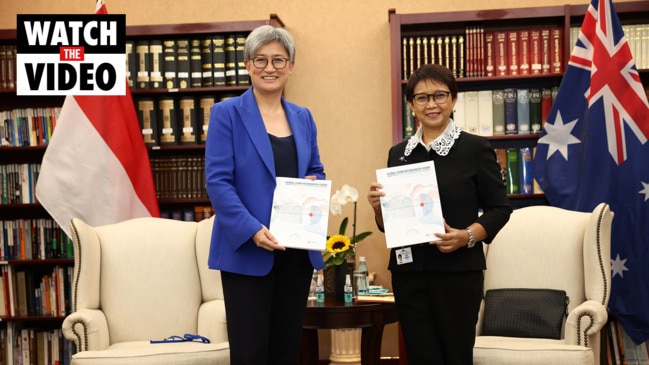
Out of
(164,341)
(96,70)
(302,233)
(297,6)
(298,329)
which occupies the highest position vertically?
(297,6)

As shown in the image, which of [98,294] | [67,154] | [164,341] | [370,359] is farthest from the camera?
[67,154]

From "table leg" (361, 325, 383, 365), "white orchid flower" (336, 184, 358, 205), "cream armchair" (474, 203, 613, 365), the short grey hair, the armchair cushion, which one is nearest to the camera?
the short grey hair

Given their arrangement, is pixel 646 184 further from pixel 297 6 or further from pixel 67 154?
pixel 67 154

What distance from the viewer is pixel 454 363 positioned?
2.49 m

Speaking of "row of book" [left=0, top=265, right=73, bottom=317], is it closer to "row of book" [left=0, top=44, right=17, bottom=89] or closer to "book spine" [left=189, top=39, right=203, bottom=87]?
"row of book" [left=0, top=44, right=17, bottom=89]

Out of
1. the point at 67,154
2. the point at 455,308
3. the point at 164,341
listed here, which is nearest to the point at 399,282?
the point at 455,308

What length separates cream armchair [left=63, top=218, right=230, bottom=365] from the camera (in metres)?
3.78

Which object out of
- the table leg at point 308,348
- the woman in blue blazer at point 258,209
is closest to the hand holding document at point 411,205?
the woman in blue blazer at point 258,209

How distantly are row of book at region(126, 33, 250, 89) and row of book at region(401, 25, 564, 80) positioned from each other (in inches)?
42.5

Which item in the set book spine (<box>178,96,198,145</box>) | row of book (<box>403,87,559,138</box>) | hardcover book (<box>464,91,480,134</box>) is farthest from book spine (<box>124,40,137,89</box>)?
hardcover book (<box>464,91,480,134</box>)

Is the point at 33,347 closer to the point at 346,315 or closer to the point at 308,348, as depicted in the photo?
the point at 308,348

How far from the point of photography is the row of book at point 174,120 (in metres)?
5.01

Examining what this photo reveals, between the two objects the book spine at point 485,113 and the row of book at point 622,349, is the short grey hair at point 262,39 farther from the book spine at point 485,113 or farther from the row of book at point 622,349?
the row of book at point 622,349

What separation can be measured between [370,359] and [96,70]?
2451 mm
